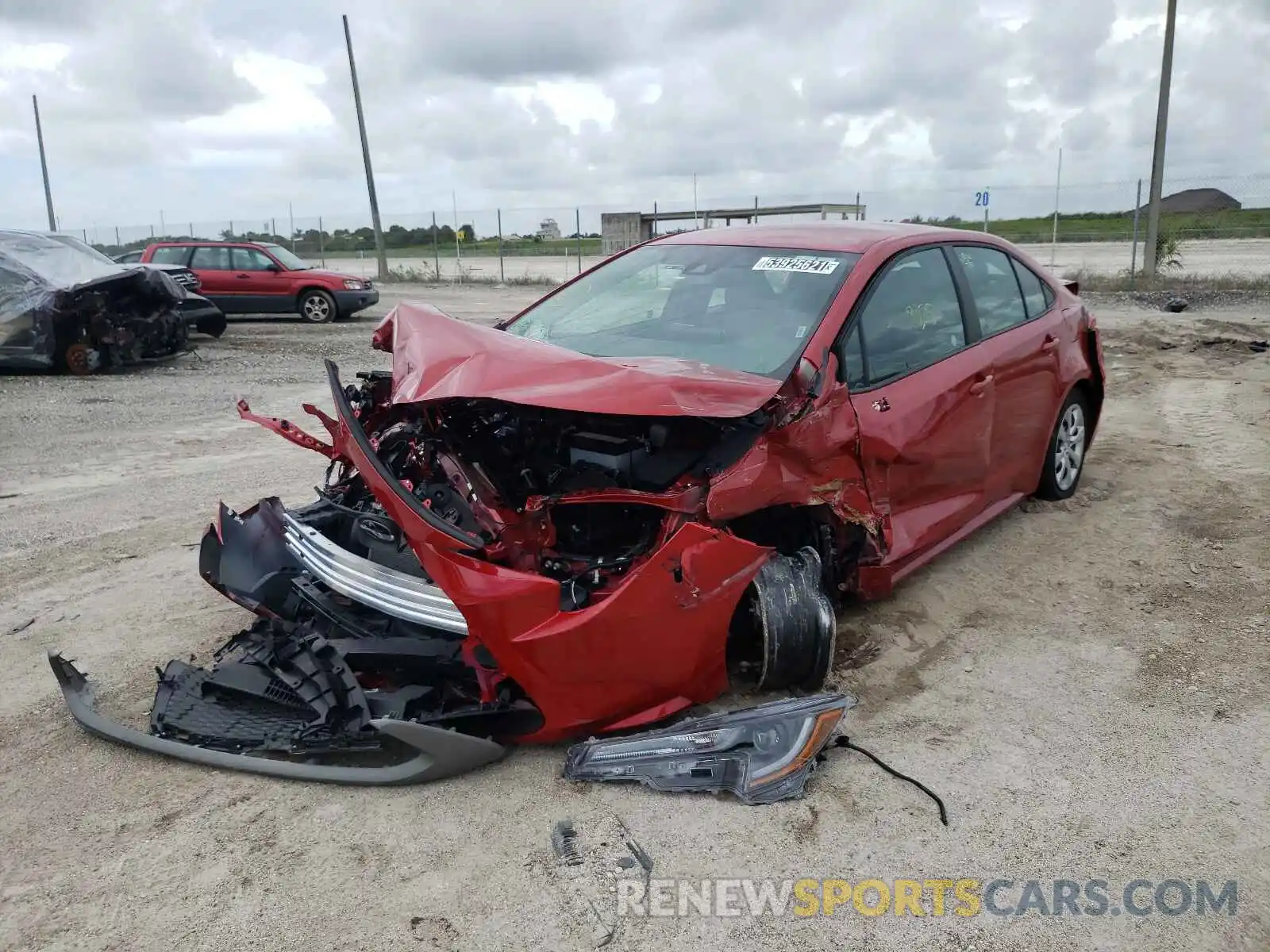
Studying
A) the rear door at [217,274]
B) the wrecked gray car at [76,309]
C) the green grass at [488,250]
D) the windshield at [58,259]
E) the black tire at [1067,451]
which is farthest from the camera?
the green grass at [488,250]

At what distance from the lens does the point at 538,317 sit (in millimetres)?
4465

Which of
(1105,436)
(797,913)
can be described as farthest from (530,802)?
(1105,436)

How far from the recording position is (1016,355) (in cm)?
461

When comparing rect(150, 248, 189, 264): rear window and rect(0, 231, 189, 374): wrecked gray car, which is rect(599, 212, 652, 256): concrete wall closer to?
rect(150, 248, 189, 264): rear window

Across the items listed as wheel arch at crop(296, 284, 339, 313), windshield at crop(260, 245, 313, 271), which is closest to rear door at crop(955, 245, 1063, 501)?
wheel arch at crop(296, 284, 339, 313)

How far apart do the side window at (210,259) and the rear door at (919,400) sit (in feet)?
45.8

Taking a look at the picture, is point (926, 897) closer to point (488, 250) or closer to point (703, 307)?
point (703, 307)

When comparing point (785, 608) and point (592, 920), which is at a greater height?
point (785, 608)

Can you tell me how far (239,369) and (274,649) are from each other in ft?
28.2

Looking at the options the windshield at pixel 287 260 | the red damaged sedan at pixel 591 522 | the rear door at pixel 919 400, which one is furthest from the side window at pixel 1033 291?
the windshield at pixel 287 260

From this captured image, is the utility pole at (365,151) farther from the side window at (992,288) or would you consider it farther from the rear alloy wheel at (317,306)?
the side window at (992,288)

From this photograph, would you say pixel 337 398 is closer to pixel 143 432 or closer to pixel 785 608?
pixel 785 608

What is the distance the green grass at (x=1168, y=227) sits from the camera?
75.7ft

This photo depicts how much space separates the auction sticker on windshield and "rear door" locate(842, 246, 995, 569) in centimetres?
21
